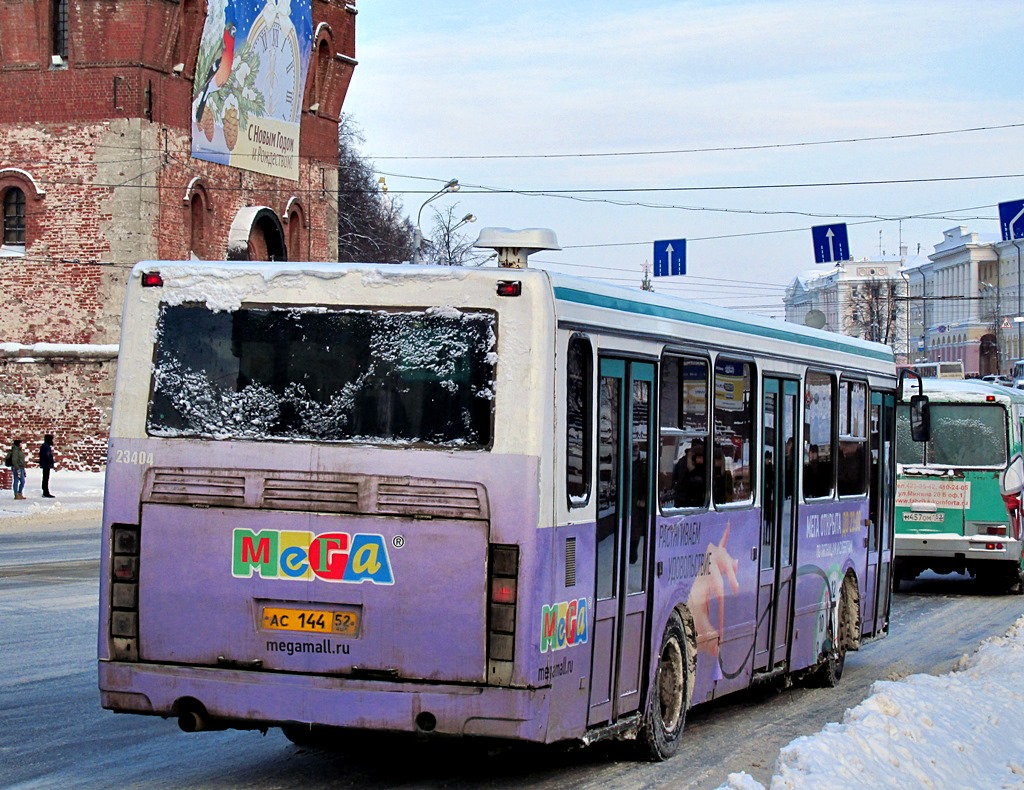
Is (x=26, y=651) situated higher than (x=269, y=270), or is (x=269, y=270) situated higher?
(x=269, y=270)

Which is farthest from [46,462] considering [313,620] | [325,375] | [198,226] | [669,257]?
[313,620]

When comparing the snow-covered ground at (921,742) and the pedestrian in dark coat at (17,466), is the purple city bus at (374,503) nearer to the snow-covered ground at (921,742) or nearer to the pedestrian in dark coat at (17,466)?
the snow-covered ground at (921,742)

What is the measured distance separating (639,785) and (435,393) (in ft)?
7.87

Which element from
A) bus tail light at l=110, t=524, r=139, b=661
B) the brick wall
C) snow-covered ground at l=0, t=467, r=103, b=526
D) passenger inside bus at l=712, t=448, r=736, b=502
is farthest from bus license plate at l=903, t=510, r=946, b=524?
the brick wall

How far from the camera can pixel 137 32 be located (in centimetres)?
3859

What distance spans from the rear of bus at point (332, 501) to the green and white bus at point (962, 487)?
15.3m

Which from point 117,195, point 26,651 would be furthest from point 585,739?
point 117,195

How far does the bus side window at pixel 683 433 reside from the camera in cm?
909

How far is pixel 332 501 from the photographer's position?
755 centimetres

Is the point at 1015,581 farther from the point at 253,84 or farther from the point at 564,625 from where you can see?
the point at 253,84

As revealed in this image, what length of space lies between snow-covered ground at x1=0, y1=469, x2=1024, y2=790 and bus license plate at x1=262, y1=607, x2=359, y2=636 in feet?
6.01

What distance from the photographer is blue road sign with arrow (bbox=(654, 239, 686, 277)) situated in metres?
38.7

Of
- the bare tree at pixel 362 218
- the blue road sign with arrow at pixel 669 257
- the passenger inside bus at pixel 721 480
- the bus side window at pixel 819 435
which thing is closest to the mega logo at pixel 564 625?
the passenger inside bus at pixel 721 480

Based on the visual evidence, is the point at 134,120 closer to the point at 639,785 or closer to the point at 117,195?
the point at 117,195
